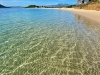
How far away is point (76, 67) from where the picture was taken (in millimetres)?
6035

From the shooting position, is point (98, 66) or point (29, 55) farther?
point (29, 55)

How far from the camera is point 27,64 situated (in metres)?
6.36

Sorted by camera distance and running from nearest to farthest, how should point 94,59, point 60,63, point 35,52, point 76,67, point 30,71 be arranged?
point 30,71 < point 76,67 < point 60,63 < point 94,59 < point 35,52

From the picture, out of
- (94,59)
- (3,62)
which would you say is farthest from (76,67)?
(3,62)

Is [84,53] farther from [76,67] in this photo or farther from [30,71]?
[30,71]

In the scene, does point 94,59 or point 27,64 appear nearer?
point 27,64

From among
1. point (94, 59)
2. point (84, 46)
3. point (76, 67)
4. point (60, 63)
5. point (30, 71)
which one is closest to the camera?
point (30, 71)

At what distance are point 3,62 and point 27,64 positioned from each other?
4.21ft

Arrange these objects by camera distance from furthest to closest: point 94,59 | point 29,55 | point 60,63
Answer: point 29,55, point 94,59, point 60,63

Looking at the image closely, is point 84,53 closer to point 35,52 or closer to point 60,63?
point 60,63

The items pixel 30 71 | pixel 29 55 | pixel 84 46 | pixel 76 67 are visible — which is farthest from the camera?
pixel 84 46

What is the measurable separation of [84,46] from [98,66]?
3043mm

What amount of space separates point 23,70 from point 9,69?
0.66m

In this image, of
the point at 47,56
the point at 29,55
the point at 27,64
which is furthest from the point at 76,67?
the point at 29,55
